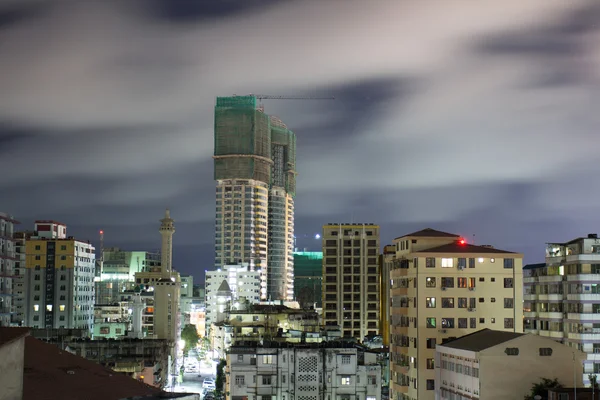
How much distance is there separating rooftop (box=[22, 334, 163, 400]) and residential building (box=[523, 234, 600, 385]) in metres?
56.7

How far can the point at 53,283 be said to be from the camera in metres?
147

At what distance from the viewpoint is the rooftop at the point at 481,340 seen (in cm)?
5697

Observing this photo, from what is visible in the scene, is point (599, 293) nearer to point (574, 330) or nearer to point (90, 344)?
point (574, 330)

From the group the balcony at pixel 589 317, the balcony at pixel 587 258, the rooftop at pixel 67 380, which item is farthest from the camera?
the balcony at pixel 587 258

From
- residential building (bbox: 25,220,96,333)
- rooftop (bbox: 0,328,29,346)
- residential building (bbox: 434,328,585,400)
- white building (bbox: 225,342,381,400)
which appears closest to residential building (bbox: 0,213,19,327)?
white building (bbox: 225,342,381,400)

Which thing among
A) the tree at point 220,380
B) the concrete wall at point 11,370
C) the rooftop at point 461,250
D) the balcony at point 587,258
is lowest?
the tree at point 220,380

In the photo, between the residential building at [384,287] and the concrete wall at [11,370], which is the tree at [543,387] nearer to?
the concrete wall at [11,370]

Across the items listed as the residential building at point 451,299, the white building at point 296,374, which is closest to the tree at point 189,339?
the residential building at point 451,299

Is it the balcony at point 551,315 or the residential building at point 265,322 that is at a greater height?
the balcony at point 551,315

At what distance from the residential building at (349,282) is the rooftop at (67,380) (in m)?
112

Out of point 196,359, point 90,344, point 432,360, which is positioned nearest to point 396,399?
point 432,360

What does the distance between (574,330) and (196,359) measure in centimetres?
9863

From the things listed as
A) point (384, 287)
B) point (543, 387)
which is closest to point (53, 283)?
point (384, 287)

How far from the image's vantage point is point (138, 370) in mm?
78500
